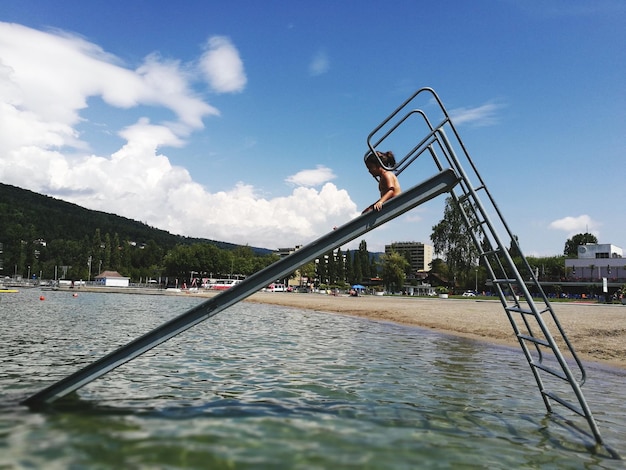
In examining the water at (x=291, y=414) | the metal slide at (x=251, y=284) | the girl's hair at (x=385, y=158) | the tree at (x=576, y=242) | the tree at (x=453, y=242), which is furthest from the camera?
the tree at (x=576, y=242)

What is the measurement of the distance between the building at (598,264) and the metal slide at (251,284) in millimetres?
120435

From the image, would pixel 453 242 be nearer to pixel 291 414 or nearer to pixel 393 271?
pixel 393 271

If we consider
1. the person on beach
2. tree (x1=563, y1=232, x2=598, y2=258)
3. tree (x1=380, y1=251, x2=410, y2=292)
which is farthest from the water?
tree (x1=563, y1=232, x2=598, y2=258)

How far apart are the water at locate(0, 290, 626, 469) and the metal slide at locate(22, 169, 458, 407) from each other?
428mm

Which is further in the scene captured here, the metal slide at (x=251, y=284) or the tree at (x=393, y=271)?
the tree at (x=393, y=271)

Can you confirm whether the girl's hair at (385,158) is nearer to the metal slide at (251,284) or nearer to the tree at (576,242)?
the metal slide at (251,284)

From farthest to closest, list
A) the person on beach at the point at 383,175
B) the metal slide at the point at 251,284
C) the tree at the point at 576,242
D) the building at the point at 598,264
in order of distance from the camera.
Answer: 1. the tree at the point at 576,242
2. the building at the point at 598,264
3. the person on beach at the point at 383,175
4. the metal slide at the point at 251,284

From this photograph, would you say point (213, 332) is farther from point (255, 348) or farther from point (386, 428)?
point (386, 428)

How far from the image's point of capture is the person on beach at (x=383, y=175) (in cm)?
793

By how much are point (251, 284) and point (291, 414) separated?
2.10m

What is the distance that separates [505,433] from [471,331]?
1948 centimetres

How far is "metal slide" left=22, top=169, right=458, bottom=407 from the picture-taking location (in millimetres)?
7395

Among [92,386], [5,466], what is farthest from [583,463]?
[92,386]

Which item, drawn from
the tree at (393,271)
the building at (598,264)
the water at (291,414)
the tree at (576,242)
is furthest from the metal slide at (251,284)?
the tree at (576,242)
